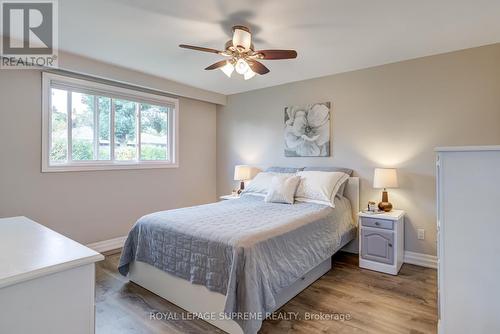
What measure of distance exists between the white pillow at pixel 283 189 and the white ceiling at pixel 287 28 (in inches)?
58.0

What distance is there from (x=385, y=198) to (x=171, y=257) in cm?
256

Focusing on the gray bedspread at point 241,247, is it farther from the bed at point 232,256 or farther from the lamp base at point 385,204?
the lamp base at point 385,204

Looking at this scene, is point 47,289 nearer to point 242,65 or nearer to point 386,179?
point 242,65

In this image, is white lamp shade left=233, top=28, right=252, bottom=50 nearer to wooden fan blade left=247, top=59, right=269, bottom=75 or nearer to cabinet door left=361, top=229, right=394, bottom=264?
wooden fan blade left=247, top=59, right=269, bottom=75

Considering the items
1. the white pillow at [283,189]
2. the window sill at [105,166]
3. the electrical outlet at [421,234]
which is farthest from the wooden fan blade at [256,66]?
→ the electrical outlet at [421,234]

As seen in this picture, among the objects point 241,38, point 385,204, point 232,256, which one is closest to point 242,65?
point 241,38

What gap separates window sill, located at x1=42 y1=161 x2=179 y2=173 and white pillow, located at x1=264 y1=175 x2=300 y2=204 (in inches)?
75.8

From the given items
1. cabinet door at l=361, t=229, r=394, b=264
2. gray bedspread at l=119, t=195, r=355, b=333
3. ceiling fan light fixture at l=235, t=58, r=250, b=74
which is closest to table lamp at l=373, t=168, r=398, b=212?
cabinet door at l=361, t=229, r=394, b=264

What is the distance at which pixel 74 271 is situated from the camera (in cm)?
96

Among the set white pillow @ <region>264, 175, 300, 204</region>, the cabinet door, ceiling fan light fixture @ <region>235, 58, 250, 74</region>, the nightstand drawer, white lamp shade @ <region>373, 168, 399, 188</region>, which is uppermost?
ceiling fan light fixture @ <region>235, 58, 250, 74</region>

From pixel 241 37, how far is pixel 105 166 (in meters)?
2.57

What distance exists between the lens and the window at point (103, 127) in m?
3.24

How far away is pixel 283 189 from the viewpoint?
3.32 m

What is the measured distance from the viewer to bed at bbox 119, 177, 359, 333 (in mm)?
1827
